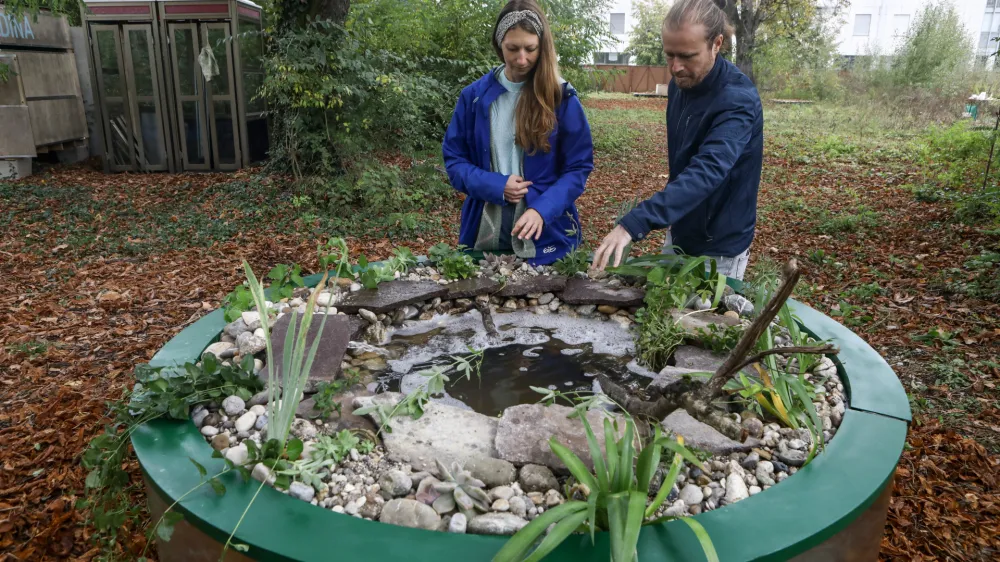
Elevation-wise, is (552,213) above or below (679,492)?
above

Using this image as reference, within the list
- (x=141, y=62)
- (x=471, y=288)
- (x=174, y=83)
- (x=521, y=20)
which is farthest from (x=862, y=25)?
(x=471, y=288)

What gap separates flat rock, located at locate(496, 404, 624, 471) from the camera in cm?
169

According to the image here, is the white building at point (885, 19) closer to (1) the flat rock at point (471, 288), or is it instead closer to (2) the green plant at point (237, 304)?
(1) the flat rock at point (471, 288)

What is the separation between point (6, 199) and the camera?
7809 millimetres

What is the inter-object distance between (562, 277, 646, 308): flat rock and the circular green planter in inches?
39.6

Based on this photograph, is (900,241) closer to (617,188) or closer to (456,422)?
(617,188)

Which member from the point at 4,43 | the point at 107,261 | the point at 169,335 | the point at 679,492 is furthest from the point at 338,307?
the point at 4,43

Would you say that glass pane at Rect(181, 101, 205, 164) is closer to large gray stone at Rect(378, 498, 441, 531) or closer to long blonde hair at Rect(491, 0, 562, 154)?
long blonde hair at Rect(491, 0, 562, 154)

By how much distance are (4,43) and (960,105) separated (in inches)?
796

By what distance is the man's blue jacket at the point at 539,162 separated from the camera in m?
2.79

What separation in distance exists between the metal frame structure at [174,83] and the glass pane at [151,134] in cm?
1

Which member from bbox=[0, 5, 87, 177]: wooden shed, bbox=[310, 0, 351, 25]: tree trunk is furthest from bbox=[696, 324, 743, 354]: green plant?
bbox=[0, 5, 87, 177]: wooden shed

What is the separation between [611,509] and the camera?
4.27 feet

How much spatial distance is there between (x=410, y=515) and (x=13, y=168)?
32.6 feet
